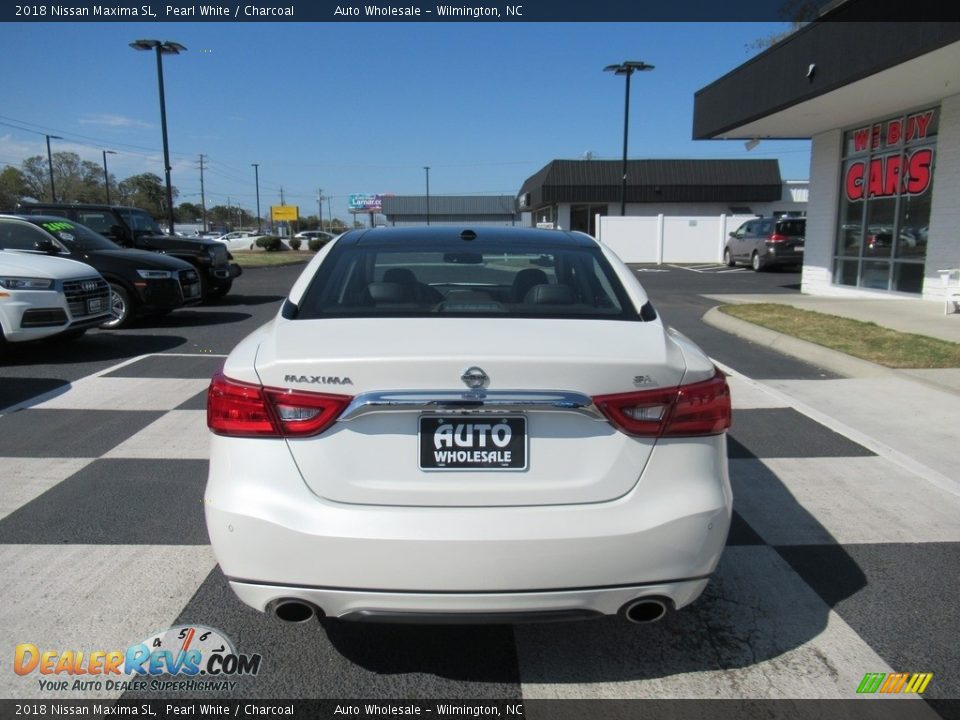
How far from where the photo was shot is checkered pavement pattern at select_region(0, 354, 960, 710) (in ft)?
8.73

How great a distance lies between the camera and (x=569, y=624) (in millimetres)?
3027

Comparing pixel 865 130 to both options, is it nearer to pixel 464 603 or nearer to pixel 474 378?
pixel 474 378

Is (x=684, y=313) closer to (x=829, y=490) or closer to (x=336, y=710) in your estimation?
(x=829, y=490)

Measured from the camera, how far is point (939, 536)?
3824mm

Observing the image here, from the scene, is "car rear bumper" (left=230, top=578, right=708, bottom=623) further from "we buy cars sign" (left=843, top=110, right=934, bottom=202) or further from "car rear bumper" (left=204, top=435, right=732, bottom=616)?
"we buy cars sign" (left=843, top=110, right=934, bottom=202)

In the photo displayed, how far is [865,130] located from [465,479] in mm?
15434

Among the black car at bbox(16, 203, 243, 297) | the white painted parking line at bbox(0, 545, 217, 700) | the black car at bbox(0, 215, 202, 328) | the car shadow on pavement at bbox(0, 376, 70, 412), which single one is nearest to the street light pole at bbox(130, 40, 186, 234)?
the black car at bbox(16, 203, 243, 297)

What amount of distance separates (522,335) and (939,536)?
2.77 metres

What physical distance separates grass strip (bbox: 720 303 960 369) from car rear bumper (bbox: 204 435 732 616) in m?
6.38

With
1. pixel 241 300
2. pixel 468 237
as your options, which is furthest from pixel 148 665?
pixel 241 300

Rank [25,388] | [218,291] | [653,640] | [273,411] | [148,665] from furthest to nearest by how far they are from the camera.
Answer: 1. [218,291]
2. [25,388]
3. [653,640]
4. [148,665]
5. [273,411]

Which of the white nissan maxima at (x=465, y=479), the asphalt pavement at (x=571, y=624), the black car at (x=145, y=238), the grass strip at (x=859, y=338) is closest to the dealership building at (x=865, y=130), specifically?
the grass strip at (x=859, y=338)

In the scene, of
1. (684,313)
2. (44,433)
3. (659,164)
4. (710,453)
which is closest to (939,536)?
(710,453)

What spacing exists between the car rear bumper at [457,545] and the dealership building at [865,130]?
29.0ft
